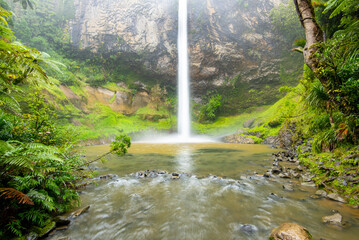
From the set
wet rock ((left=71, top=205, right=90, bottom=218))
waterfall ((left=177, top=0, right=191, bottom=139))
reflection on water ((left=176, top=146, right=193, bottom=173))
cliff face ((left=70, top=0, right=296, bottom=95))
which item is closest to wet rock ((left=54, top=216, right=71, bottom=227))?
wet rock ((left=71, top=205, right=90, bottom=218))

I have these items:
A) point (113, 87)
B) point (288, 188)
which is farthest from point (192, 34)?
point (288, 188)

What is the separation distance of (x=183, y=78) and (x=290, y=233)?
2594 centimetres

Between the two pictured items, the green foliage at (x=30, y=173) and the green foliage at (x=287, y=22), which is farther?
the green foliage at (x=287, y=22)

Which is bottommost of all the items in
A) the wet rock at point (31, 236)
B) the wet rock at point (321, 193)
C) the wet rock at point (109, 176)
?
the wet rock at point (109, 176)

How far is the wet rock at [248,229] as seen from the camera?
80.4 inches

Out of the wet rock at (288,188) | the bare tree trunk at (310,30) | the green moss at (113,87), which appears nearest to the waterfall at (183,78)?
the green moss at (113,87)

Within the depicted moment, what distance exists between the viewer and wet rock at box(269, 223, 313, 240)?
174 centimetres

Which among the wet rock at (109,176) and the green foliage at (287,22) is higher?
the green foliage at (287,22)

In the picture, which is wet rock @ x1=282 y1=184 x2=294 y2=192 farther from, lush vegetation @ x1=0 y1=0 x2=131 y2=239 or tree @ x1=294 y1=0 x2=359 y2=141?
lush vegetation @ x1=0 y1=0 x2=131 y2=239

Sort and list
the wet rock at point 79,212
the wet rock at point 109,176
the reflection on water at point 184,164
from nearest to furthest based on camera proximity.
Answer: the wet rock at point 79,212 → the wet rock at point 109,176 → the reflection on water at point 184,164

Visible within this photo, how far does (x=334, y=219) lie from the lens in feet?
7.06

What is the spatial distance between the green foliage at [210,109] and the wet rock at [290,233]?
24504mm

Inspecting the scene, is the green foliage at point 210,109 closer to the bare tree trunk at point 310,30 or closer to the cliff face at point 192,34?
the cliff face at point 192,34

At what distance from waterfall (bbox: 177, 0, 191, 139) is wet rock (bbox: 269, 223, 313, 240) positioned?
21432mm
